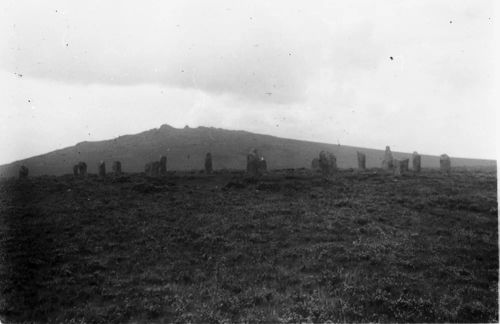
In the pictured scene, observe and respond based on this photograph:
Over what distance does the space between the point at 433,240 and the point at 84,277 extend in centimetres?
1469

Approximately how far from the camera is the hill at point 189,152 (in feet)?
314

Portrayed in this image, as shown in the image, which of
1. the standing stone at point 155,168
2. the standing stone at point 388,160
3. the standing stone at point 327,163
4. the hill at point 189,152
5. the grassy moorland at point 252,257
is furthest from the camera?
the hill at point 189,152

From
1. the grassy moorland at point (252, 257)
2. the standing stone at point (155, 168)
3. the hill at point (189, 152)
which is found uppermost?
the hill at point (189, 152)

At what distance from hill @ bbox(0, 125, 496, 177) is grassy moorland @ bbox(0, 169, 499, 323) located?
6417cm

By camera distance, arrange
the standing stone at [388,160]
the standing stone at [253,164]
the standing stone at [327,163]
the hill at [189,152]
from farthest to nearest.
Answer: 1. the hill at [189,152]
2. the standing stone at [388,160]
3. the standing stone at [327,163]
4. the standing stone at [253,164]

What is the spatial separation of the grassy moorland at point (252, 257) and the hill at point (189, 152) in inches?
2526

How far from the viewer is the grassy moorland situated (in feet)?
39.8

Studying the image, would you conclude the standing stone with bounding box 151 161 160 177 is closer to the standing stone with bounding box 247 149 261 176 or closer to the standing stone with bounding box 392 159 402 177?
the standing stone with bounding box 247 149 261 176

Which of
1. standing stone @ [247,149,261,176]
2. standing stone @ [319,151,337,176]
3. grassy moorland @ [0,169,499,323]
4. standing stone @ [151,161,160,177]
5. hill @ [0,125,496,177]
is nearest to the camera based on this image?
grassy moorland @ [0,169,499,323]

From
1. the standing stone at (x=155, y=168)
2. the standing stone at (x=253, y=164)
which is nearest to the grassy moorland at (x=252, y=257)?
the standing stone at (x=253, y=164)

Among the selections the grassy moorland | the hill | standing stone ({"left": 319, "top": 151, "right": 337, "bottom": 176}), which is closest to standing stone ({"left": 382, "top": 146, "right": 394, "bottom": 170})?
standing stone ({"left": 319, "top": 151, "right": 337, "bottom": 176})

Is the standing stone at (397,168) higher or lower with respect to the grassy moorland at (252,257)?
higher

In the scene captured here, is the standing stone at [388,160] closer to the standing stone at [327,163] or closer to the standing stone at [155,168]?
the standing stone at [327,163]

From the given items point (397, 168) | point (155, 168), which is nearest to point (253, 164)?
point (155, 168)
